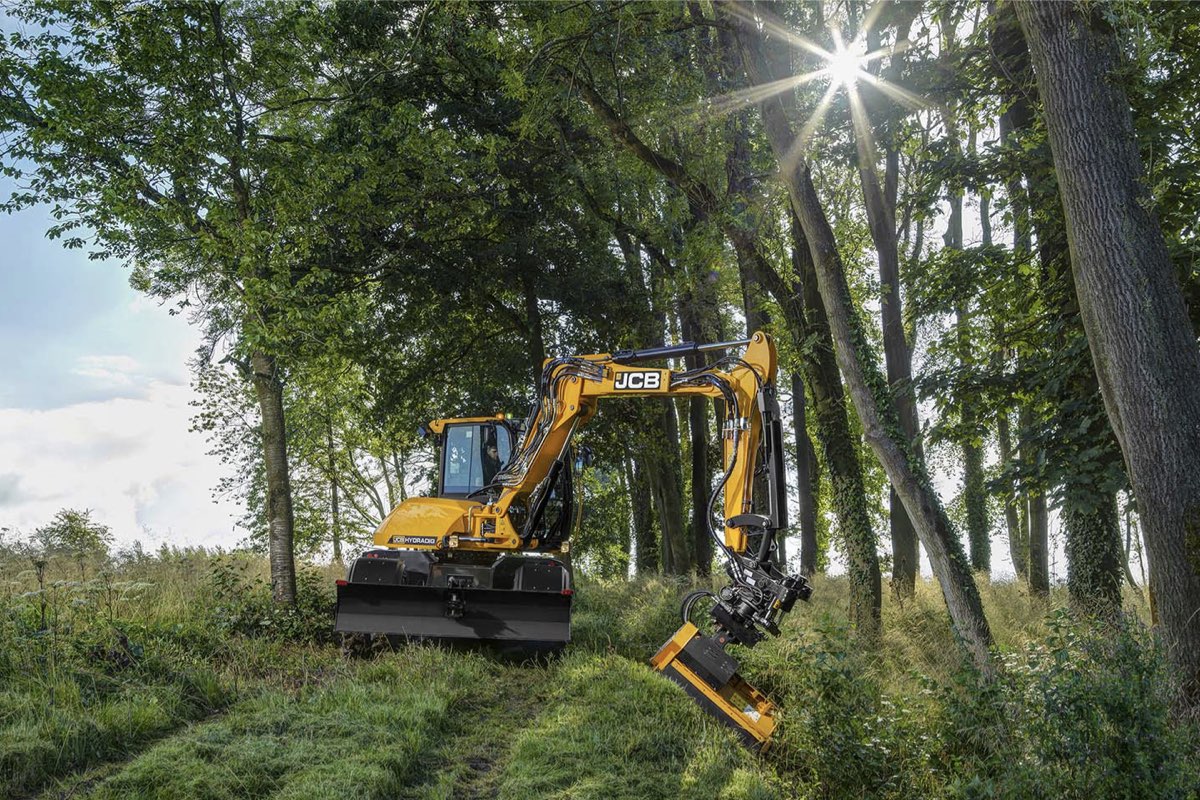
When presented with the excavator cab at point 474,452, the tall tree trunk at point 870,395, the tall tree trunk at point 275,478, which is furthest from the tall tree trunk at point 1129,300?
the tall tree trunk at point 275,478

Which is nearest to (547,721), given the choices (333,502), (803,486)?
(803,486)

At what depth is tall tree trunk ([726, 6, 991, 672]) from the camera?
886 centimetres

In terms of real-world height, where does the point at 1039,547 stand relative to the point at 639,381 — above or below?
below

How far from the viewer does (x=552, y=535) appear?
484 inches

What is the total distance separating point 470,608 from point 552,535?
1859 millimetres

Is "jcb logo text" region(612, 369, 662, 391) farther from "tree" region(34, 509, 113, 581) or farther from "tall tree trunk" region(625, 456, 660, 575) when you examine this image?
"tall tree trunk" region(625, 456, 660, 575)

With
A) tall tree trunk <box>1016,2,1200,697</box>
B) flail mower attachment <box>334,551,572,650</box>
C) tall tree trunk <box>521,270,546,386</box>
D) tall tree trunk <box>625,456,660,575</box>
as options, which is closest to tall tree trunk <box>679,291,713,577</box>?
tall tree trunk <box>521,270,546,386</box>

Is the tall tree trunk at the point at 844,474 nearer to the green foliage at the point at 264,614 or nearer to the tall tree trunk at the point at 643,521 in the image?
the green foliage at the point at 264,614

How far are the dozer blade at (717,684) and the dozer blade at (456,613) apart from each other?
2965 mm

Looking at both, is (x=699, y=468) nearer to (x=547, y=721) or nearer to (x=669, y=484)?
(x=669, y=484)

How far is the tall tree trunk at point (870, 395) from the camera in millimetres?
8859

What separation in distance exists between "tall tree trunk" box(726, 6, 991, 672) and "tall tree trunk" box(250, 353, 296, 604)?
25.1ft

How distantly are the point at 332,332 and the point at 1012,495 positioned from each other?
8914mm

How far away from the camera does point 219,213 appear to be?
1065 centimetres
